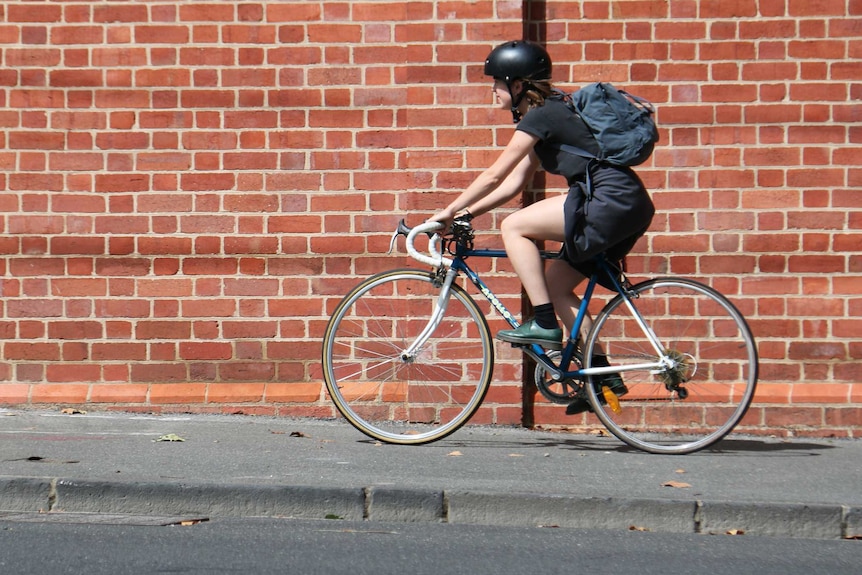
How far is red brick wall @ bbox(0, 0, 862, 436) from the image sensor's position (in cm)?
692

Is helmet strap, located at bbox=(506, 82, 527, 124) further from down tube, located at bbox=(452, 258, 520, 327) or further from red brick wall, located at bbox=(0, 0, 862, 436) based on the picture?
red brick wall, located at bbox=(0, 0, 862, 436)

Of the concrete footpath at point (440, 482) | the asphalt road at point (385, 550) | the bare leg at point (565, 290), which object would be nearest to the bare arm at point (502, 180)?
the bare leg at point (565, 290)

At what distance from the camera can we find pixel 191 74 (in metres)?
7.11

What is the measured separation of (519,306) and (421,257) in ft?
3.33

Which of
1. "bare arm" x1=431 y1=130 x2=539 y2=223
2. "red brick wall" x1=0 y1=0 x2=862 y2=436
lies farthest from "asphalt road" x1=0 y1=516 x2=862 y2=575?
"red brick wall" x1=0 y1=0 x2=862 y2=436

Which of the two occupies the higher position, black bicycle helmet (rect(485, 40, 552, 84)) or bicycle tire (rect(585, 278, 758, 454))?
black bicycle helmet (rect(485, 40, 552, 84))

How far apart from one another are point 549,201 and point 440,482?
1.45 m

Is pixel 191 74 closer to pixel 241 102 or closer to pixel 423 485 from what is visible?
pixel 241 102

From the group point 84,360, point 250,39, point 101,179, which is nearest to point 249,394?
point 84,360

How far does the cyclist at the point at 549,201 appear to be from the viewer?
565 centimetres

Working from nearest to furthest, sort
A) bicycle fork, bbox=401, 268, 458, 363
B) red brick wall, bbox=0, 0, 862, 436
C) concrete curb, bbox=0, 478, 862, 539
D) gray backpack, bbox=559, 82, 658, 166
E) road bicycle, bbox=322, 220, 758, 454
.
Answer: concrete curb, bbox=0, 478, 862, 539
gray backpack, bbox=559, 82, 658, 166
road bicycle, bbox=322, 220, 758, 454
bicycle fork, bbox=401, 268, 458, 363
red brick wall, bbox=0, 0, 862, 436

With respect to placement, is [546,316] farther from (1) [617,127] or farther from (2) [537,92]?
(2) [537,92]

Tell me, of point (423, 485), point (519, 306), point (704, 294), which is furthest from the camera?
point (519, 306)

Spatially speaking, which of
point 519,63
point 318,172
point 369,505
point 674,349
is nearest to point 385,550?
point 369,505
